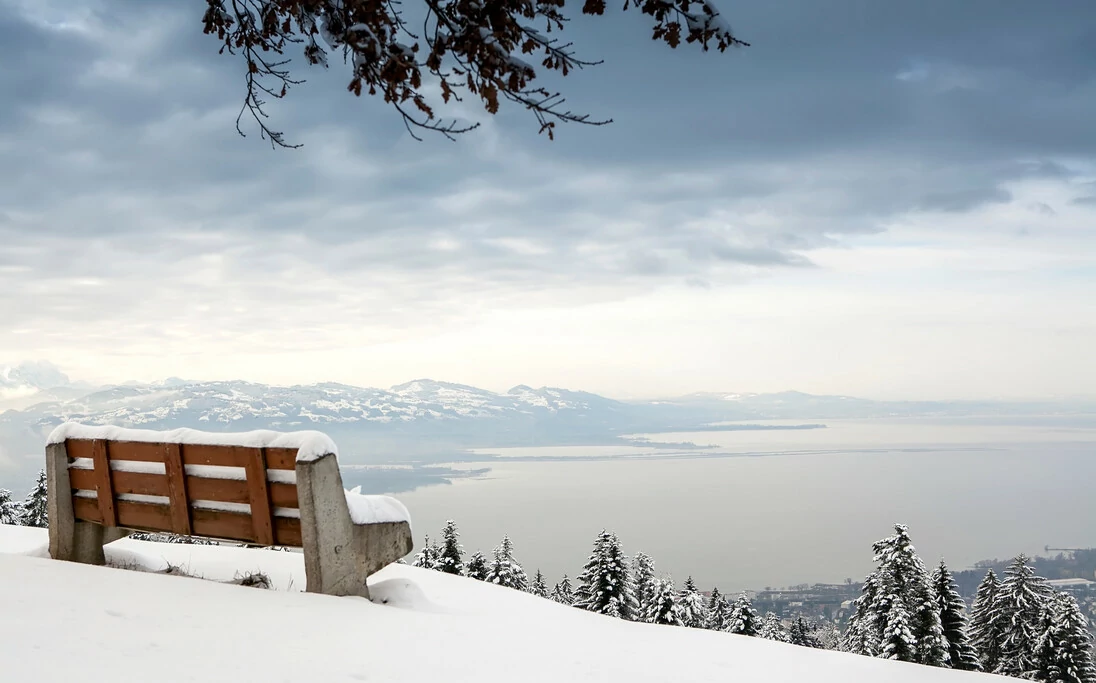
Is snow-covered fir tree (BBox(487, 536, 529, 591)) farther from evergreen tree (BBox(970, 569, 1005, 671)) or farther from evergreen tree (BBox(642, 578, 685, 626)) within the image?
evergreen tree (BBox(970, 569, 1005, 671))

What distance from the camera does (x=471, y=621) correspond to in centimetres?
569

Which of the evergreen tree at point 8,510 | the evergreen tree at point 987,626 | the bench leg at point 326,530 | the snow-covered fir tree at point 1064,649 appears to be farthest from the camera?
the evergreen tree at point 8,510

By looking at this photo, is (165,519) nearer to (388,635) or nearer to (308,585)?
(308,585)

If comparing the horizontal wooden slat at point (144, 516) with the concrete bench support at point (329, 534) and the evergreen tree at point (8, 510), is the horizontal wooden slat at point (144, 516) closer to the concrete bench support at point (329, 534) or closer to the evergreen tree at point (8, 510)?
the concrete bench support at point (329, 534)

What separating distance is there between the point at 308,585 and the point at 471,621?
137 cm

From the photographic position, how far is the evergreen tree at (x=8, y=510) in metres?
31.6

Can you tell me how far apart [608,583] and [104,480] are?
91.1 feet

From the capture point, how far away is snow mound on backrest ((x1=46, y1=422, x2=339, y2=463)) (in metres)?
5.67

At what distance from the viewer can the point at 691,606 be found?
108 feet

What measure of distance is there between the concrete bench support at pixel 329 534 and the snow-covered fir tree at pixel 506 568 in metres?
25.8

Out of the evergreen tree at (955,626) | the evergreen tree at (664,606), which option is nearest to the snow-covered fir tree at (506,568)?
the evergreen tree at (664,606)

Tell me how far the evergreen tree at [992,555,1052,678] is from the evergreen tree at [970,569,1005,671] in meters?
0.66

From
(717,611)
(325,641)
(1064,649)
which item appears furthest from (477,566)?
(325,641)

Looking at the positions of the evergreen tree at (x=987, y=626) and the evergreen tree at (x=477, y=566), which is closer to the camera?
the evergreen tree at (x=987, y=626)
